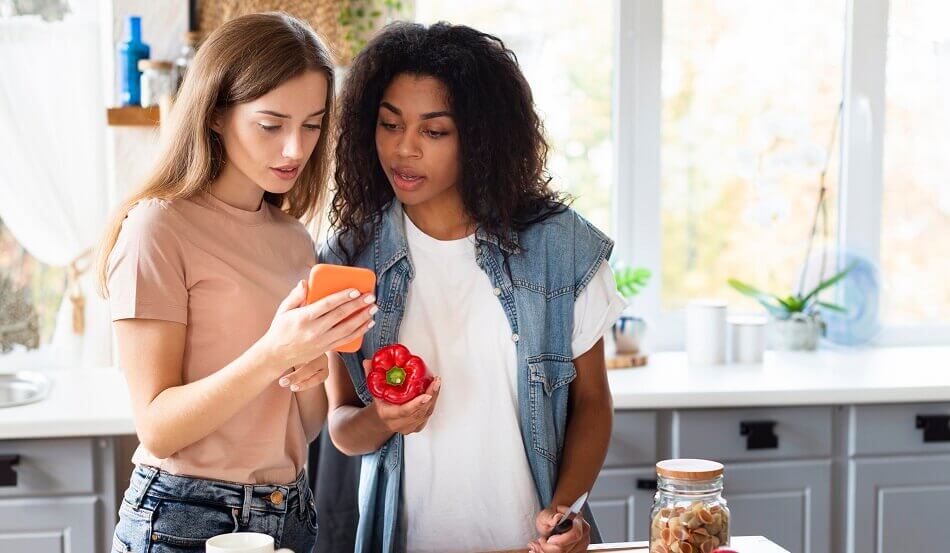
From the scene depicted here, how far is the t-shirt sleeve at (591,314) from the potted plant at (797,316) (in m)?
1.63

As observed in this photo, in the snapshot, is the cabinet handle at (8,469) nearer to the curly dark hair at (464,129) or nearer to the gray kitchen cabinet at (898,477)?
the curly dark hair at (464,129)

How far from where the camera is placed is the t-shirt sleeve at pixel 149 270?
1.34 meters

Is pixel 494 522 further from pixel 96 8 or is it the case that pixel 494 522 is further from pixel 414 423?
pixel 96 8

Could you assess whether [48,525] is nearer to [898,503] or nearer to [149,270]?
[149,270]

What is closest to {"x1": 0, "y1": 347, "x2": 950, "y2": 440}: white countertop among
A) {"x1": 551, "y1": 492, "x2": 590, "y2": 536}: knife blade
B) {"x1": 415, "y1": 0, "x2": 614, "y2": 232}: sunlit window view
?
{"x1": 415, "y1": 0, "x2": 614, "y2": 232}: sunlit window view

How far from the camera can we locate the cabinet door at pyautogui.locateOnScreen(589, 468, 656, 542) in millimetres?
2473

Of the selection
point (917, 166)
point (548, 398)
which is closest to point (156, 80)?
point (548, 398)

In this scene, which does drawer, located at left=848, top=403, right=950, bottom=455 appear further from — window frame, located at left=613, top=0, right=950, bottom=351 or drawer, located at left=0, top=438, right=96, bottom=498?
drawer, located at left=0, top=438, right=96, bottom=498

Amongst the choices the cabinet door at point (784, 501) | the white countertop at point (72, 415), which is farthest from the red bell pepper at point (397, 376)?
the cabinet door at point (784, 501)

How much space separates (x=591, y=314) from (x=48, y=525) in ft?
4.47

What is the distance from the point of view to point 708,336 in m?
2.95

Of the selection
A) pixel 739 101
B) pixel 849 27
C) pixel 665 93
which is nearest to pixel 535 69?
pixel 665 93

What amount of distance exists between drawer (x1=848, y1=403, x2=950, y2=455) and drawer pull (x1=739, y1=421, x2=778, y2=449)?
0.71 feet

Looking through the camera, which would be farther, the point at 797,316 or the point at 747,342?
the point at 797,316
